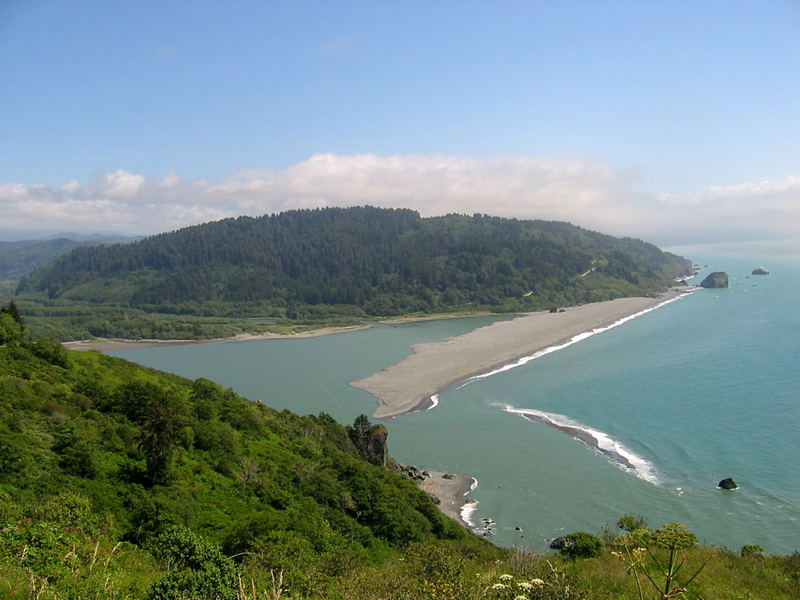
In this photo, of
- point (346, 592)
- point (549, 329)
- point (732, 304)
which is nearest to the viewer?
point (346, 592)

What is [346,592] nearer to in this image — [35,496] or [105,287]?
[35,496]

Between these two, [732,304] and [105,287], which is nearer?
[732,304]

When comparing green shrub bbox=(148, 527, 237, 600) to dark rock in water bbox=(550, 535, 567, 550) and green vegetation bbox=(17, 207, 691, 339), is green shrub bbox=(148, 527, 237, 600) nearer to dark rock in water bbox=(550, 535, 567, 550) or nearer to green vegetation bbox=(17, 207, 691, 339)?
dark rock in water bbox=(550, 535, 567, 550)

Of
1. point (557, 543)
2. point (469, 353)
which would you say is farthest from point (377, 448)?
point (469, 353)

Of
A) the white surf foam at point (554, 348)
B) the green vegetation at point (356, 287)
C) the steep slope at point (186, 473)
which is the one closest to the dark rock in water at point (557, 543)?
the steep slope at point (186, 473)

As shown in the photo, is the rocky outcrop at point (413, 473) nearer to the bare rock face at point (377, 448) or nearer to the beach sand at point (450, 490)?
the beach sand at point (450, 490)

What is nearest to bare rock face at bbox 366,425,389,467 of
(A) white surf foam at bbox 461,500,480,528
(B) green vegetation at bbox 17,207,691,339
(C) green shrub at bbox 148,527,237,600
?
(A) white surf foam at bbox 461,500,480,528

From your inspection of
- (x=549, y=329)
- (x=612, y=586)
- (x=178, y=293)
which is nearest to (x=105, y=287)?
(x=178, y=293)
